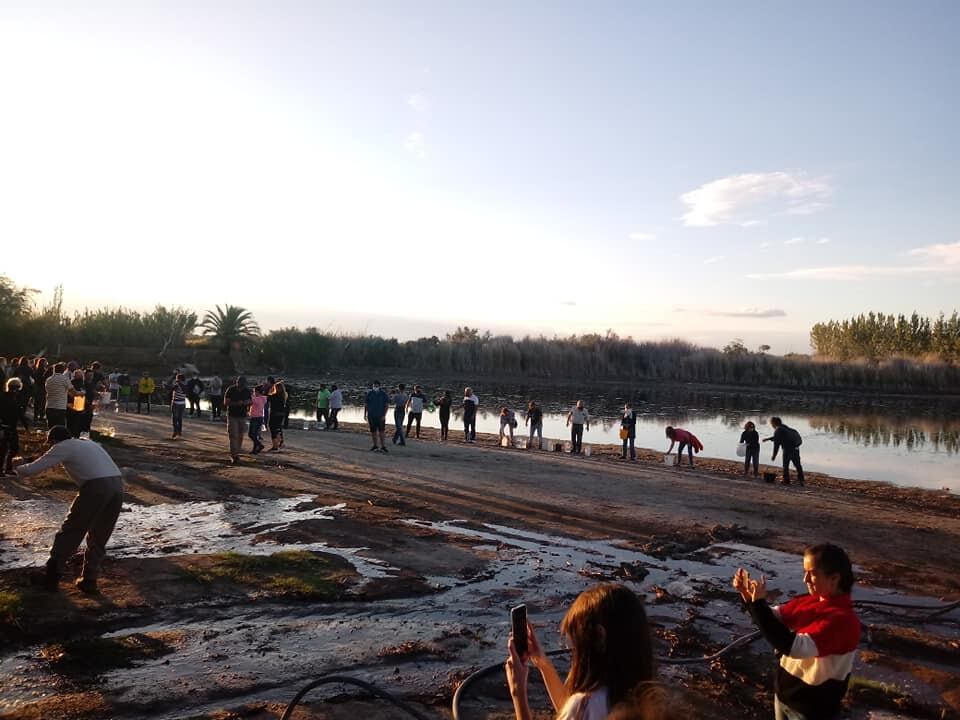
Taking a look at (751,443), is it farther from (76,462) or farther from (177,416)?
(76,462)

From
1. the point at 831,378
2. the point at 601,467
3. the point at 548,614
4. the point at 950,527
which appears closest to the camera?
the point at 548,614

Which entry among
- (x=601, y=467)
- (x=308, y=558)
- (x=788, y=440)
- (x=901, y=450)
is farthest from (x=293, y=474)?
(x=901, y=450)

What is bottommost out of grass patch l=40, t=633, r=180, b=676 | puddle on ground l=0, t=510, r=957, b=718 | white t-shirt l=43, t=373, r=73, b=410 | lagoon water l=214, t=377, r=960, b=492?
puddle on ground l=0, t=510, r=957, b=718

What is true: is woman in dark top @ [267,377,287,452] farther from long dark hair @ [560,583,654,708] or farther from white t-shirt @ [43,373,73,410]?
long dark hair @ [560,583,654,708]

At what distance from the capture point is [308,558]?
30.5 feet

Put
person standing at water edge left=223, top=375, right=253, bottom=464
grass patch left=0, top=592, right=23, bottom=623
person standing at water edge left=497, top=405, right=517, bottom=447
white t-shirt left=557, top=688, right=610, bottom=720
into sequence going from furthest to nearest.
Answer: person standing at water edge left=497, top=405, right=517, bottom=447, person standing at water edge left=223, top=375, right=253, bottom=464, grass patch left=0, top=592, right=23, bottom=623, white t-shirt left=557, top=688, right=610, bottom=720

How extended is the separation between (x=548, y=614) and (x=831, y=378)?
55637mm

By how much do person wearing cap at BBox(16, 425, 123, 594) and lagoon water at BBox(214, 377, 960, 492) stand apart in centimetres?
1952

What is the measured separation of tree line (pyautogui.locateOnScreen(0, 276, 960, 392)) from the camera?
5381 centimetres

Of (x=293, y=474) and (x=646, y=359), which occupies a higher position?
(x=646, y=359)

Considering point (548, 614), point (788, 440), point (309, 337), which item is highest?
point (309, 337)

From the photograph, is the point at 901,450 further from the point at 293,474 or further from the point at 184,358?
the point at 184,358

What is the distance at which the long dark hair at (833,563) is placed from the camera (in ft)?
12.8

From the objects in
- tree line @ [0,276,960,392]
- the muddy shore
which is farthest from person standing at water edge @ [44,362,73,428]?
tree line @ [0,276,960,392]
